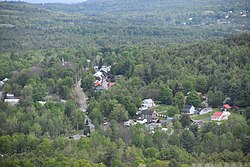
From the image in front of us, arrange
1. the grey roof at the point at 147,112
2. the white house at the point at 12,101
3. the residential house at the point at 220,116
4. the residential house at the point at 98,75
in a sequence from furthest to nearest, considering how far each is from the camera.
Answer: the residential house at the point at 98,75, the white house at the point at 12,101, the grey roof at the point at 147,112, the residential house at the point at 220,116

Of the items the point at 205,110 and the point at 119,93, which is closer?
the point at 205,110

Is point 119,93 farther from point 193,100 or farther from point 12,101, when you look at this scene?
point 12,101

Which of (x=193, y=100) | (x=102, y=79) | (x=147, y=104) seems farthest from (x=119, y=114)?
(x=102, y=79)

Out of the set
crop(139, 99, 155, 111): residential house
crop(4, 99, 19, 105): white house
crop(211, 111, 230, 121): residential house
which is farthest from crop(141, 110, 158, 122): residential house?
crop(4, 99, 19, 105): white house

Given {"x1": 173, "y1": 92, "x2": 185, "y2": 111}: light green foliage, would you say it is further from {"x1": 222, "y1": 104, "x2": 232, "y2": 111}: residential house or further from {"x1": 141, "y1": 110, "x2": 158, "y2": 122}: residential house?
{"x1": 222, "y1": 104, "x2": 232, "y2": 111}: residential house

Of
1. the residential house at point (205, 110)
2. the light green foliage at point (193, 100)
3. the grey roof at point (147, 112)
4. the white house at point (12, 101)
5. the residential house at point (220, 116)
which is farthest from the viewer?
the white house at point (12, 101)

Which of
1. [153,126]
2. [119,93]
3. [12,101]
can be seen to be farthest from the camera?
[119,93]

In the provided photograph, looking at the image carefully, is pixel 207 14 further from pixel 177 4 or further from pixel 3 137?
pixel 3 137

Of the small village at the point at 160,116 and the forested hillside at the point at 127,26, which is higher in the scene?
the small village at the point at 160,116

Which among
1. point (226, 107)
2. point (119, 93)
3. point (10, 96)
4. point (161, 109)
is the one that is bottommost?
point (161, 109)

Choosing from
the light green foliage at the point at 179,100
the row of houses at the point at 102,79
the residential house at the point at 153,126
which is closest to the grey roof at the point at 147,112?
the residential house at the point at 153,126

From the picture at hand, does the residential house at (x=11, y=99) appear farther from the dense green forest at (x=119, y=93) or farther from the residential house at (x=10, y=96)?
the dense green forest at (x=119, y=93)
